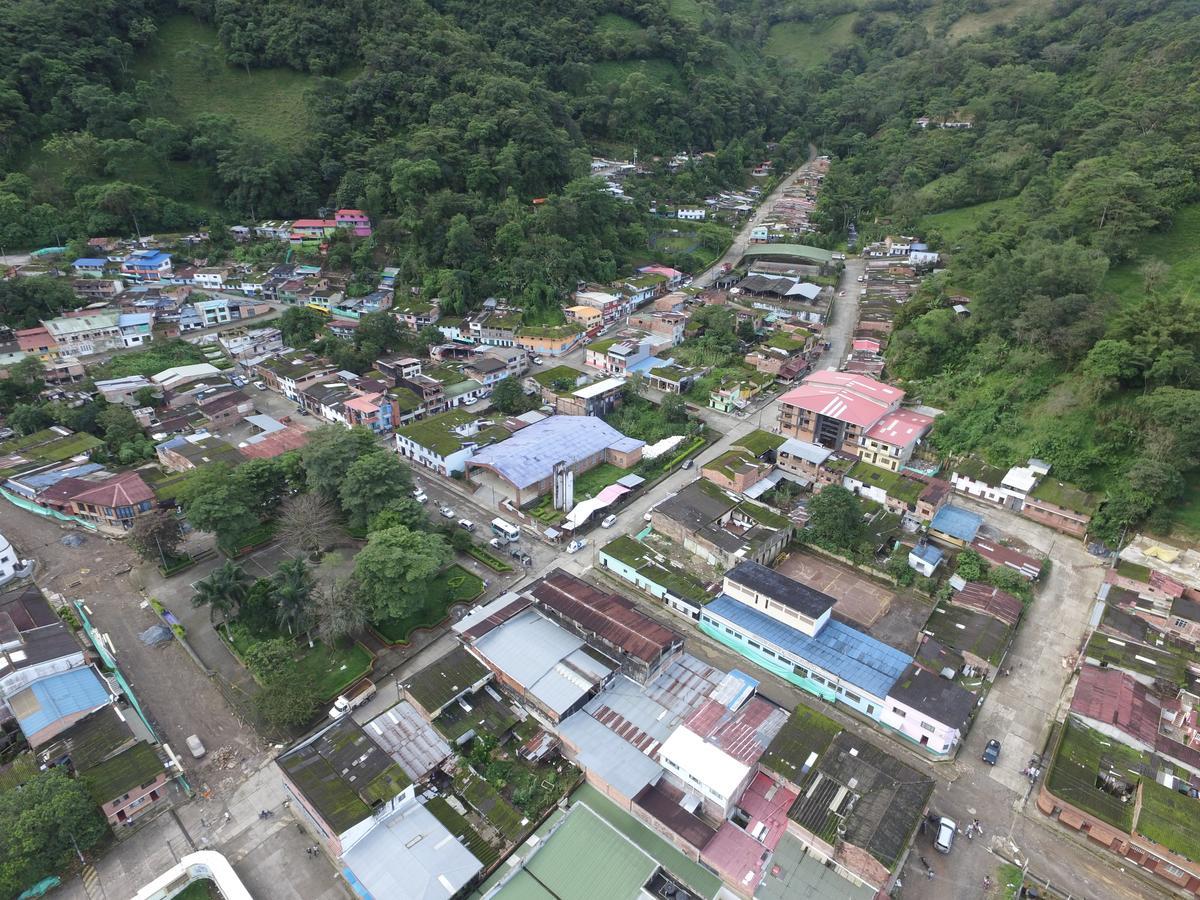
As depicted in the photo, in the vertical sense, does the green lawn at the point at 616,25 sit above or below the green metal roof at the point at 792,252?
above

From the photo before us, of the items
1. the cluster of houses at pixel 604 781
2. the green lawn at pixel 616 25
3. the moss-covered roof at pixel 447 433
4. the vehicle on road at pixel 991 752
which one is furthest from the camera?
the green lawn at pixel 616 25

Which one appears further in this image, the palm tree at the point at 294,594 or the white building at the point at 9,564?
the white building at the point at 9,564

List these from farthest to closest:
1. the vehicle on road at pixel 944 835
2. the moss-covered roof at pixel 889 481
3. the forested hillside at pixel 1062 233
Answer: the moss-covered roof at pixel 889 481
the forested hillside at pixel 1062 233
the vehicle on road at pixel 944 835

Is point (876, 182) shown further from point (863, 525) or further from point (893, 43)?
point (863, 525)

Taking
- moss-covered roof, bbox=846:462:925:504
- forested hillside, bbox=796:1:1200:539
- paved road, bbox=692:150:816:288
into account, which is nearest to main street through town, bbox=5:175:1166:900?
moss-covered roof, bbox=846:462:925:504

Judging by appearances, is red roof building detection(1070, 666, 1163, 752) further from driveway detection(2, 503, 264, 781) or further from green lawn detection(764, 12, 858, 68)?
green lawn detection(764, 12, 858, 68)

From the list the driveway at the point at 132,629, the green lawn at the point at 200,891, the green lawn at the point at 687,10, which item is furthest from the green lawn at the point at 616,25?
the green lawn at the point at 200,891

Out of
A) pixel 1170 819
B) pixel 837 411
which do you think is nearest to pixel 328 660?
pixel 1170 819

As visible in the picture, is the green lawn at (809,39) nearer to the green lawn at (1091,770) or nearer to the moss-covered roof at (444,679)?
the green lawn at (1091,770)
